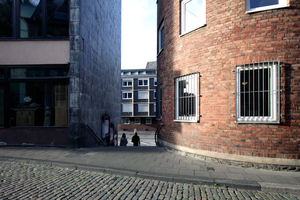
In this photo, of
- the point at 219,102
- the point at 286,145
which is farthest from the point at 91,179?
the point at 286,145

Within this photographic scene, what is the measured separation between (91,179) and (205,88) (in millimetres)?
4525

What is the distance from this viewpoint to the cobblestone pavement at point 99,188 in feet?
→ 13.3

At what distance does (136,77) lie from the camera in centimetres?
4503

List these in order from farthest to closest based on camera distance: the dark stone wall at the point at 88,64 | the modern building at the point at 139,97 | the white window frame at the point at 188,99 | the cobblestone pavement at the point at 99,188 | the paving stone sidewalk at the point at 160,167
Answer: the modern building at the point at 139,97 → the dark stone wall at the point at 88,64 → the white window frame at the point at 188,99 → the paving stone sidewalk at the point at 160,167 → the cobblestone pavement at the point at 99,188

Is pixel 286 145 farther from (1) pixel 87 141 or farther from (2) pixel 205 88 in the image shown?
(1) pixel 87 141

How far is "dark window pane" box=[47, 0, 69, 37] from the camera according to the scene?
907 centimetres

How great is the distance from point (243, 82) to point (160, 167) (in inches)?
143

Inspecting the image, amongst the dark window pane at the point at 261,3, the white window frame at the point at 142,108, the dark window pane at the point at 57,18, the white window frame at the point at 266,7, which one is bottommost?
the white window frame at the point at 142,108

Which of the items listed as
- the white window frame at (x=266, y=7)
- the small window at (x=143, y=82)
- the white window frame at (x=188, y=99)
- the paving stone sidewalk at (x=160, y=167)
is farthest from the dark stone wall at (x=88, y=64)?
the small window at (x=143, y=82)

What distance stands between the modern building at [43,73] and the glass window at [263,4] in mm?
6843

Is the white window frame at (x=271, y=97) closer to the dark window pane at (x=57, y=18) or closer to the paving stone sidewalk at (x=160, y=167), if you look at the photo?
the paving stone sidewalk at (x=160, y=167)

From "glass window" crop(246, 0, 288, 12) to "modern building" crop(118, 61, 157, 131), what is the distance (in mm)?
38258

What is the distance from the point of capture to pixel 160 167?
5.79 m

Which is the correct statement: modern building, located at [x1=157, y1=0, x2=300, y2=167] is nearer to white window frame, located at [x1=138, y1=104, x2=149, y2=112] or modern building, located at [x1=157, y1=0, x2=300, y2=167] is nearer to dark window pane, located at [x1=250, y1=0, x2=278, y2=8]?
dark window pane, located at [x1=250, y1=0, x2=278, y2=8]
